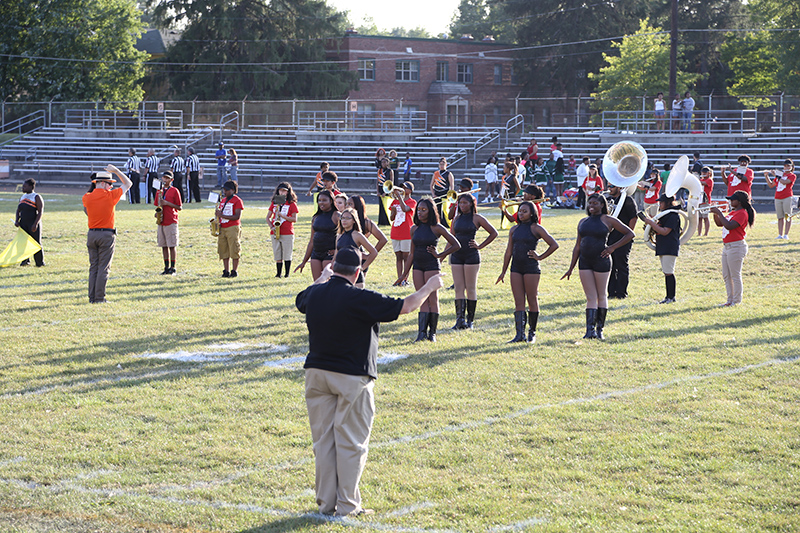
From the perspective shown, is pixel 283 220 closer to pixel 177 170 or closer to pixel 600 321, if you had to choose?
pixel 600 321

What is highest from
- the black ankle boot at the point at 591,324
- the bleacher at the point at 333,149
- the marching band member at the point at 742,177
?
the bleacher at the point at 333,149

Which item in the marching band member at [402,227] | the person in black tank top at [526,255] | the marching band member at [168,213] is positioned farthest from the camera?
the marching band member at [168,213]

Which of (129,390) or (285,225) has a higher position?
(285,225)

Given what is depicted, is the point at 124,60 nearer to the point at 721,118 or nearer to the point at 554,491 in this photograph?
the point at 721,118

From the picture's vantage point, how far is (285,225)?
1532 cm

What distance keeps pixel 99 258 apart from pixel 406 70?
53.7 m

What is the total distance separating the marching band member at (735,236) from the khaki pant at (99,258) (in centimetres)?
858

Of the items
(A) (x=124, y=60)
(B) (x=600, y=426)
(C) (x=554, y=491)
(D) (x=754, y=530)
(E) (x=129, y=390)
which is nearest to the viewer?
(D) (x=754, y=530)

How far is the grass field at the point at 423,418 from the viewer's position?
18.4 ft

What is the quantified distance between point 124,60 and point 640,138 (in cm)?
3249

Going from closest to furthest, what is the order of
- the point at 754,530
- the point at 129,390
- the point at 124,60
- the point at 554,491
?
the point at 754,530 → the point at 554,491 → the point at 129,390 → the point at 124,60

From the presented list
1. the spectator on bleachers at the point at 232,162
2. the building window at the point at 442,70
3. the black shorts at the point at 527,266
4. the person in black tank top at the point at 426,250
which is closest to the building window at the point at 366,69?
the building window at the point at 442,70

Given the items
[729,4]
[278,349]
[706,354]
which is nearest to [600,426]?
[706,354]

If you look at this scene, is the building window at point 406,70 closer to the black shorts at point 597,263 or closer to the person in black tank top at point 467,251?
the person in black tank top at point 467,251
